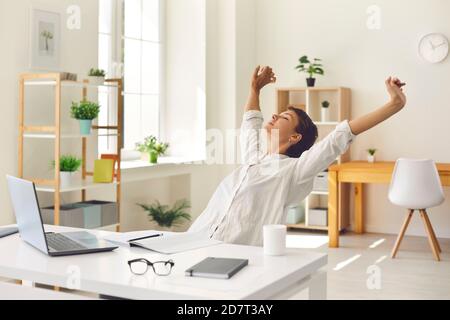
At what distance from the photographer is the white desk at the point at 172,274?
1.73 m

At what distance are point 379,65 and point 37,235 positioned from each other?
15.8 ft

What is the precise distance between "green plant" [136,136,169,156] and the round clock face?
256cm

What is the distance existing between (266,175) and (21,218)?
3.11 feet

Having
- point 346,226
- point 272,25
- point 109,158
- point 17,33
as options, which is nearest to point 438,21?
point 272,25

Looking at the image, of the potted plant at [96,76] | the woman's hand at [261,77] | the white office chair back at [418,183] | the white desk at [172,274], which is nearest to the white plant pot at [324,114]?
the white office chair back at [418,183]

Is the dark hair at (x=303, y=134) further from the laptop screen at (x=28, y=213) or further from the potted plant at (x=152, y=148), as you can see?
the potted plant at (x=152, y=148)

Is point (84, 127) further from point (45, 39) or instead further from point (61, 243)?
point (61, 243)

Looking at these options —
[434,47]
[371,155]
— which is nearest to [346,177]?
[371,155]

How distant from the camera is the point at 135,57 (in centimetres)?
608

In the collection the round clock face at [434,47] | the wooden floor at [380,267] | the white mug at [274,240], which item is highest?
the round clock face at [434,47]

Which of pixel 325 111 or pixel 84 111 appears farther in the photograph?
pixel 325 111

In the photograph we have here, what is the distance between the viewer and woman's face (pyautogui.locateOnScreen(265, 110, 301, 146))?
2717mm

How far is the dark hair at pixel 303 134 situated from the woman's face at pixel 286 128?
2 cm

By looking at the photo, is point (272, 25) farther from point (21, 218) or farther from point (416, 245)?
point (21, 218)
